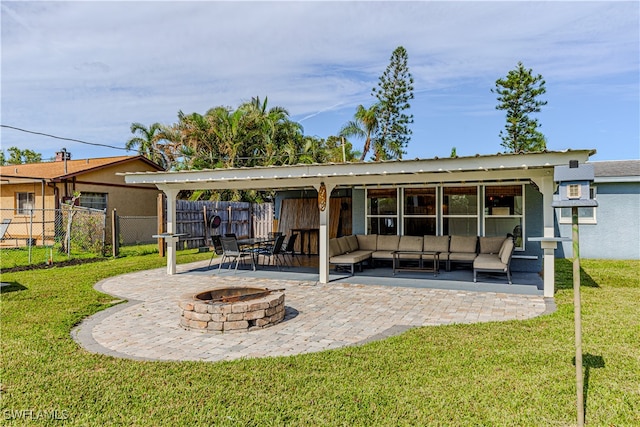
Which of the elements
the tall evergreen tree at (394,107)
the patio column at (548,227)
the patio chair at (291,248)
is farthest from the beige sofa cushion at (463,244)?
the tall evergreen tree at (394,107)

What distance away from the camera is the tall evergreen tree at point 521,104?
23016 millimetres

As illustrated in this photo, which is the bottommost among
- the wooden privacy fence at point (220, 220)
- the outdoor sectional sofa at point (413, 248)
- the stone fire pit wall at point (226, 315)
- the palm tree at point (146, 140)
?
the stone fire pit wall at point (226, 315)

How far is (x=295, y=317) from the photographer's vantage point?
5.79 metres

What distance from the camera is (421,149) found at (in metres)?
26.1

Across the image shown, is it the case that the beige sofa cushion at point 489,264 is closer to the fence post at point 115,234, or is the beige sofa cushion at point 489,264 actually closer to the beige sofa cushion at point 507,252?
the beige sofa cushion at point 507,252

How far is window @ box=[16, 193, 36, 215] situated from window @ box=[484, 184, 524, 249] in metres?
17.2

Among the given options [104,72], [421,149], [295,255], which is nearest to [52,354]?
[295,255]

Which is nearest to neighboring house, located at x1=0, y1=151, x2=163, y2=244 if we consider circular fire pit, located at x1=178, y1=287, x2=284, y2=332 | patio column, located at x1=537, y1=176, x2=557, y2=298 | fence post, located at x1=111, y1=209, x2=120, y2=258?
fence post, located at x1=111, y1=209, x2=120, y2=258

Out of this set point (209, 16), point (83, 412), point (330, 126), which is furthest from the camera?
point (330, 126)

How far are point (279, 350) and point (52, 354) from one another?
2409mm

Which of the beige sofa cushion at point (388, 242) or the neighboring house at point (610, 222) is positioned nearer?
the beige sofa cushion at point (388, 242)

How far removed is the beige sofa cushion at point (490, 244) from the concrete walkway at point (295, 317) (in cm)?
268

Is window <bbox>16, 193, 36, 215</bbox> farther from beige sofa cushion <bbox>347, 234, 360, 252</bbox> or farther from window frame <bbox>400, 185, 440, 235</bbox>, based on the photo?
window frame <bbox>400, 185, 440, 235</bbox>

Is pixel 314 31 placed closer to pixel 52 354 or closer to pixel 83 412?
pixel 52 354
